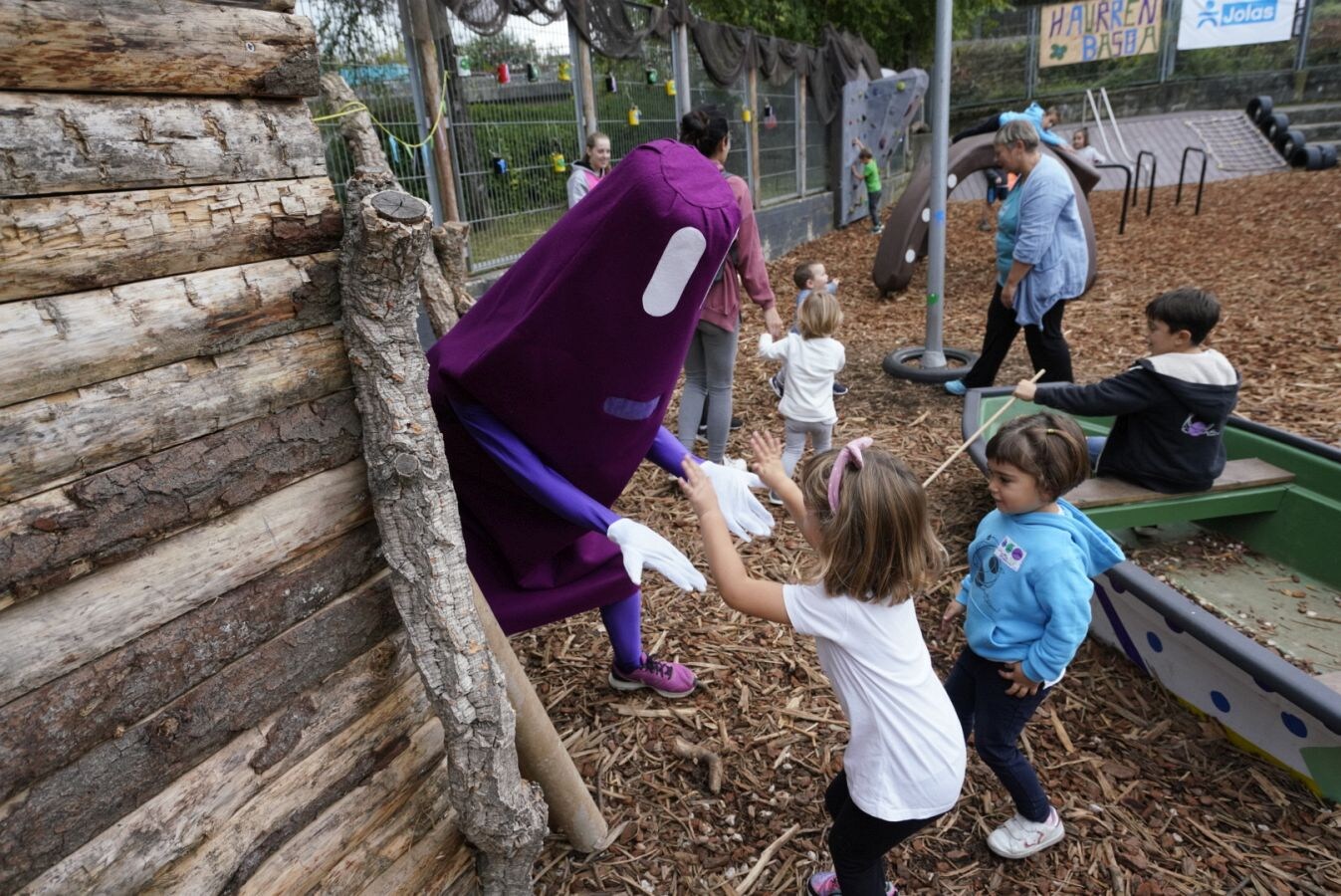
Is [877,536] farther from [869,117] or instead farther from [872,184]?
[869,117]

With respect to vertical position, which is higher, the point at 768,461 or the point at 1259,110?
the point at 1259,110

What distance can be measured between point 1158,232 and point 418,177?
995 cm

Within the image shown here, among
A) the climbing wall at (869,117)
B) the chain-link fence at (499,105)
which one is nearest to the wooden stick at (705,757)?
the chain-link fence at (499,105)

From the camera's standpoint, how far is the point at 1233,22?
19484 millimetres

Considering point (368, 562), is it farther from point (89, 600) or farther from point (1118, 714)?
point (1118, 714)

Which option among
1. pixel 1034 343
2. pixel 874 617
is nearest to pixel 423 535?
pixel 874 617

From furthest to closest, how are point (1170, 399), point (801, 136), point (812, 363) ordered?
point (801, 136) < point (812, 363) < point (1170, 399)

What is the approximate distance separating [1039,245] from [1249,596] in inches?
92.2

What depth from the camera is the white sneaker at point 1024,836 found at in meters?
2.37

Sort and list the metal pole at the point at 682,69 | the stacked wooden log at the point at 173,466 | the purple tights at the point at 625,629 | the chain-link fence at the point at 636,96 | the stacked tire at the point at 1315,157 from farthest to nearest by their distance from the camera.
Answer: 1. the stacked tire at the point at 1315,157
2. the metal pole at the point at 682,69
3. the chain-link fence at the point at 636,96
4. the purple tights at the point at 625,629
5. the stacked wooden log at the point at 173,466

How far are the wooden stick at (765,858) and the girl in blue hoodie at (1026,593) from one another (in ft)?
1.90

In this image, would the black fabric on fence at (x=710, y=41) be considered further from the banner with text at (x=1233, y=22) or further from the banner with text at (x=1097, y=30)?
the banner with text at (x=1233, y=22)

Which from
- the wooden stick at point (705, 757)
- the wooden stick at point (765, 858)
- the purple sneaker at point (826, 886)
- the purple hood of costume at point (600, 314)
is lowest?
the wooden stick at point (765, 858)

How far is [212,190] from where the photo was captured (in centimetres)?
144
